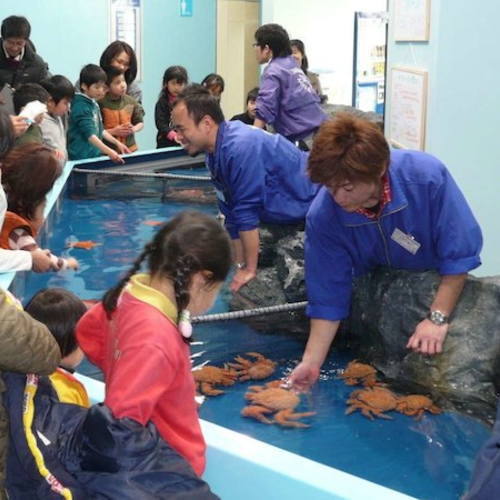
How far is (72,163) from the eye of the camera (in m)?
7.07

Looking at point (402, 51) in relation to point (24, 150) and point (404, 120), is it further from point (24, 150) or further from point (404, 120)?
point (24, 150)

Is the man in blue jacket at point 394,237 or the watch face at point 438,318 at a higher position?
the man in blue jacket at point 394,237

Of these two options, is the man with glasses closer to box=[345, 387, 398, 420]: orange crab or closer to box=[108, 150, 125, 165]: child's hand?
box=[108, 150, 125, 165]: child's hand

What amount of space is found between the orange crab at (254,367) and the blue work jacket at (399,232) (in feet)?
1.73

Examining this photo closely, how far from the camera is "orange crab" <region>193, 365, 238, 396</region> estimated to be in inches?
132

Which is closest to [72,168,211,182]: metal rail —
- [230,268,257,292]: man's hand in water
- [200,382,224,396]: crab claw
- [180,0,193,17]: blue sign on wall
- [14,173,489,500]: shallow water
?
[14,173,489,500]: shallow water

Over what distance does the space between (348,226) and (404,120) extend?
2151mm

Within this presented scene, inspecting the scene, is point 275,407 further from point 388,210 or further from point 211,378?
point 388,210

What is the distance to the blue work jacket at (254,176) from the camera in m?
4.02

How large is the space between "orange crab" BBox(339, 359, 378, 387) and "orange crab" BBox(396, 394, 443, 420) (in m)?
0.26

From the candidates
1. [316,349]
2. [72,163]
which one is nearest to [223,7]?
[72,163]

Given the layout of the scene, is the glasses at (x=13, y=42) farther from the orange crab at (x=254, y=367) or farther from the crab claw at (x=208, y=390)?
the crab claw at (x=208, y=390)

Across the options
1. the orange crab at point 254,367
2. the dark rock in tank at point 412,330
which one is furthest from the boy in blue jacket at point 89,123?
the orange crab at point 254,367

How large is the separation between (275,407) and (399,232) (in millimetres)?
858
